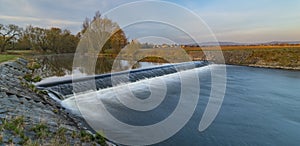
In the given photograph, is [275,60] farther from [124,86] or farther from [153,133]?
[153,133]

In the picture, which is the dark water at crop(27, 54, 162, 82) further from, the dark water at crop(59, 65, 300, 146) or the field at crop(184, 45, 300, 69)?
the field at crop(184, 45, 300, 69)

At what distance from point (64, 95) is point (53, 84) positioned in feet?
4.22

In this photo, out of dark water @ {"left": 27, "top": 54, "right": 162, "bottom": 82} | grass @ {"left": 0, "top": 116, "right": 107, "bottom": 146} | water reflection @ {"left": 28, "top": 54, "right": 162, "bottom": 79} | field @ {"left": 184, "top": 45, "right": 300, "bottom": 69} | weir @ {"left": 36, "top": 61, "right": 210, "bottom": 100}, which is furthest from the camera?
field @ {"left": 184, "top": 45, "right": 300, "bottom": 69}

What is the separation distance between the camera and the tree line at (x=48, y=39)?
32.9 metres

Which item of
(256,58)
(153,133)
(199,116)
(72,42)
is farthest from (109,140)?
(72,42)

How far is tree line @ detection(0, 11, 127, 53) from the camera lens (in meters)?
32.9

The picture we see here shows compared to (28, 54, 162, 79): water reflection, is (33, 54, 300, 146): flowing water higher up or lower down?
lower down

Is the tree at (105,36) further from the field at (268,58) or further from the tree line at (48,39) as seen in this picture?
the field at (268,58)

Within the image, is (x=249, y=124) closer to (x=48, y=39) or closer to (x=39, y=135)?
(x=39, y=135)

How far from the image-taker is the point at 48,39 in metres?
39.7

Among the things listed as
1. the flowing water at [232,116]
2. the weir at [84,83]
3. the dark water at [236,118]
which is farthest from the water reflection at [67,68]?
the dark water at [236,118]

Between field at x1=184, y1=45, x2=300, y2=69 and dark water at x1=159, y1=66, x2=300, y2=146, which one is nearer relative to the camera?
dark water at x1=159, y1=66, x2=300, y2=146

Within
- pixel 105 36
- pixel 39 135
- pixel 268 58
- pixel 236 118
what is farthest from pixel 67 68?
pixel 268 58

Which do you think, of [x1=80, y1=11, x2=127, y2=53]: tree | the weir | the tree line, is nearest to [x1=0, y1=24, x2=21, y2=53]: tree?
the tree line
